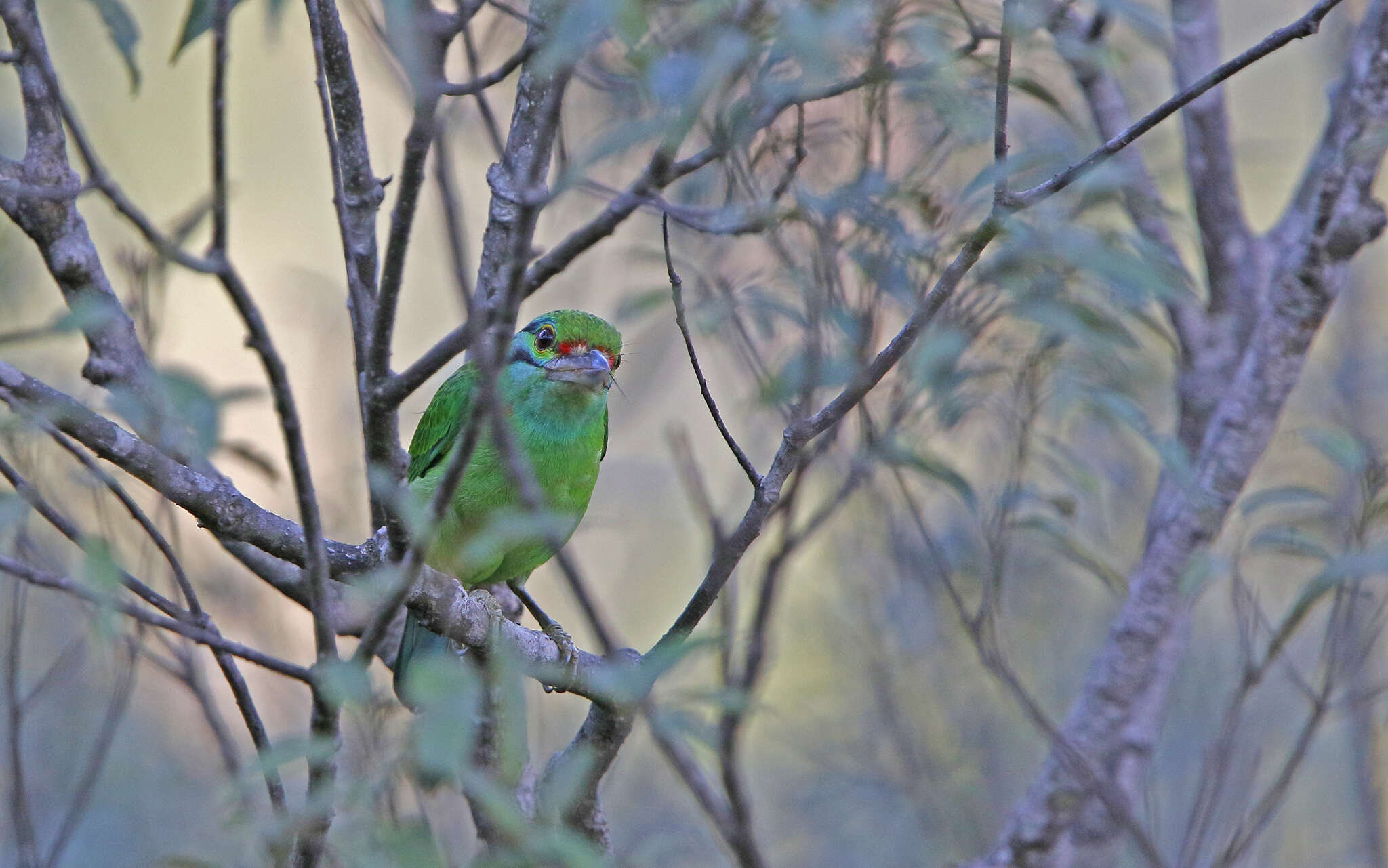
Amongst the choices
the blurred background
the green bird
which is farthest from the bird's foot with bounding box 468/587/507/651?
the blurred background

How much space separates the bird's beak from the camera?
4.47m

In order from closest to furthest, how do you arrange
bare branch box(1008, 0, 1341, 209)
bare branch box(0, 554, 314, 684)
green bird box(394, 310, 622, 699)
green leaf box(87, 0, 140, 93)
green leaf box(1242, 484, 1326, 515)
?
bare branch box(0, 554, 314, 684) → bare branch box(1008, 0, 1341, 209) → green leaf box(87, 0, 140, 93) → green leaf box(1242, 484, 1326, 515) → green bird box(394, 310, 622, 699)

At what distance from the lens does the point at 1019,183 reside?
145 inches

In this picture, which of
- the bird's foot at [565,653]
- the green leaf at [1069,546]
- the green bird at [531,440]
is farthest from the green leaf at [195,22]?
the green leaf at [1069,546]

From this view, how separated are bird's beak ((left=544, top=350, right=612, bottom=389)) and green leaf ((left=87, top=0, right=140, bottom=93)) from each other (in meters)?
1.77

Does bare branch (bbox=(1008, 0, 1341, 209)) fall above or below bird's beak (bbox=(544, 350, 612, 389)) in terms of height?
below

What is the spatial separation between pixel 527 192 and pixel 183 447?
3.15ft

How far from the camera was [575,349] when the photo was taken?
15.0 feet

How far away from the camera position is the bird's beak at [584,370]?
4473 millimetres

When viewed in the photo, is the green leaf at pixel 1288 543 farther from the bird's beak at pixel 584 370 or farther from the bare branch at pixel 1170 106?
the bird's beak at pixel 584 370

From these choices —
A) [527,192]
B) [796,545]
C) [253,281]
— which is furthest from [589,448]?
[253,281]

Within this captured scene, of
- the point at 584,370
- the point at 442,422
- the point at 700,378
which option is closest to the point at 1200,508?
the point at 700,378

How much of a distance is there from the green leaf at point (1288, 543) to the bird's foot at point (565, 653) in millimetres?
1984

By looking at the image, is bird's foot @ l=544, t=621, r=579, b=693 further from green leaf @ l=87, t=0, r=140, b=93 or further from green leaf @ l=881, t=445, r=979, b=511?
green leaf @ l=87, t=0, r=140, b=93
